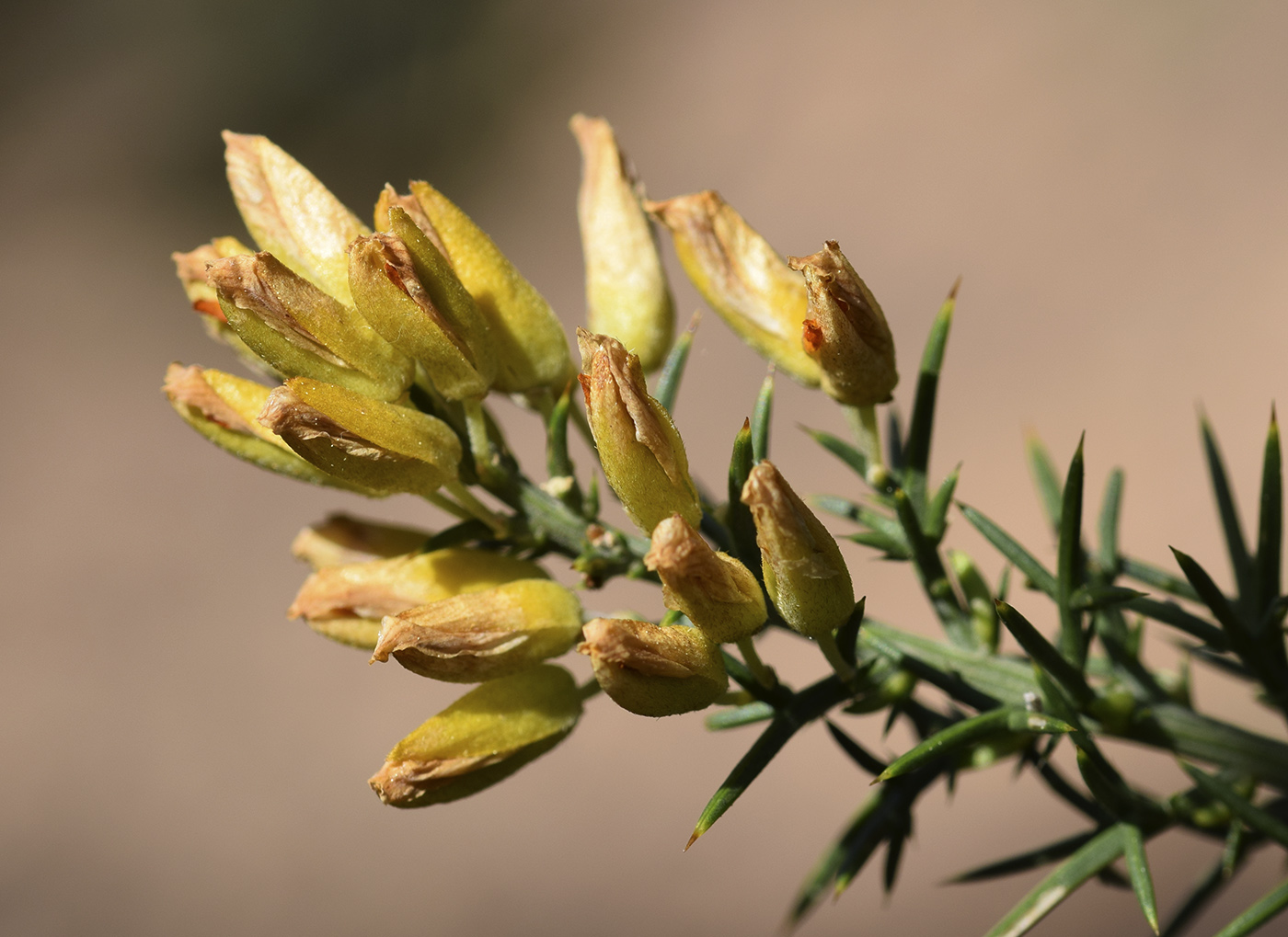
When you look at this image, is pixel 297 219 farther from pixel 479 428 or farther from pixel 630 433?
pixel 630 433

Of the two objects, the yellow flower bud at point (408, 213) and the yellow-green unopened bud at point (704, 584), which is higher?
the yellow flower bud at point (408, 213)

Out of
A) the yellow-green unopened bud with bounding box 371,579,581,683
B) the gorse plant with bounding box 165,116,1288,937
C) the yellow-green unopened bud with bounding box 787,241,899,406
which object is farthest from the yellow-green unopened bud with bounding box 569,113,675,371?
A: the yellow-green unopened bud with bounding box 371,579,581,683

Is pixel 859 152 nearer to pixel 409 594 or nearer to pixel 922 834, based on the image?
pixel 922 834

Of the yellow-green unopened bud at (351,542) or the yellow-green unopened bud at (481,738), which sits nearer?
the yellow-green unopened bud at (481,738)

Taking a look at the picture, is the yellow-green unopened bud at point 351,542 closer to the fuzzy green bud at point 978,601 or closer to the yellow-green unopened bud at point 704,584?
the yellow-green unopened bud at point 704,584

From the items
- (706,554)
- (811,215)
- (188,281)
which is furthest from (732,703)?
(811,215)

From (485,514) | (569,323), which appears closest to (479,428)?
(485,514)

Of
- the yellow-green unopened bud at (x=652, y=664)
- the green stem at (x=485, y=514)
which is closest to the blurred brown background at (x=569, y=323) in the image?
the green stem at (x=485, y=514)

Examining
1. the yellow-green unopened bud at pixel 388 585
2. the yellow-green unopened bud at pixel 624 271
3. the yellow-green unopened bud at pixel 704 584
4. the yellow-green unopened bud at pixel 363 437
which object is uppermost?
the yellow-green unopened bud at pixel 624 271
